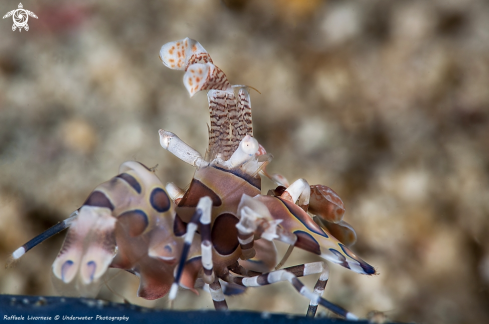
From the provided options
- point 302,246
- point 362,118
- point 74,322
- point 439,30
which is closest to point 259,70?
point 362,118

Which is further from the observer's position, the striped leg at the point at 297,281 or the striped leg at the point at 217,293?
the striped leg at the point at 217,293

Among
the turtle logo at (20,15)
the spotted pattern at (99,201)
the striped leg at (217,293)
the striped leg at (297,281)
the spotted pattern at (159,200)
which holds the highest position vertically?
the turtle logo at (20,15)

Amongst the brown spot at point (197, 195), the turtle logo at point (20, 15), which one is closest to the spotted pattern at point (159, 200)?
the brown spot at point (197, 195)

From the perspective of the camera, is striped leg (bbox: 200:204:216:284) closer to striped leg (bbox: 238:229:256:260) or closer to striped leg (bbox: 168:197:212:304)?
striped leg (bbox: 168:197:212:304)

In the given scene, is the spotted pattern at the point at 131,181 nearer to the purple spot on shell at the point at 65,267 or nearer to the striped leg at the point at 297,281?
the purple spot on shell at the point at 65,267

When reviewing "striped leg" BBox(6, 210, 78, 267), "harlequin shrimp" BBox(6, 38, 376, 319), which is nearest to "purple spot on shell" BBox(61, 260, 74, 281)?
"harlequin shrimp" BBox(6, 38, 376, 319)

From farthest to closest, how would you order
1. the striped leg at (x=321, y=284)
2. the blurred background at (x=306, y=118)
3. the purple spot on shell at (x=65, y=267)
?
the blurred background at (x=306, y=118) → the striped leg at (x=321, y=284) → the purple spot on shell at (x=65, y=267)

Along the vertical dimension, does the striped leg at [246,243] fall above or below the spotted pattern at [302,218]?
below

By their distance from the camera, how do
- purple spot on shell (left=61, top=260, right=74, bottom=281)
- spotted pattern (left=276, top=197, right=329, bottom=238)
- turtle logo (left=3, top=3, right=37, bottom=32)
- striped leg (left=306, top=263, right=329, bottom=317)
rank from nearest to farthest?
purple spot on shell (left=61, top=260, right=74, bottom=281) → spotted pattern (left=276, top=197, right=329, bottom=238) → striped leg (left=306, top=263, right=329, bottom=317) → turtle logo (left=3, top=3, right=37, bottom=32)
